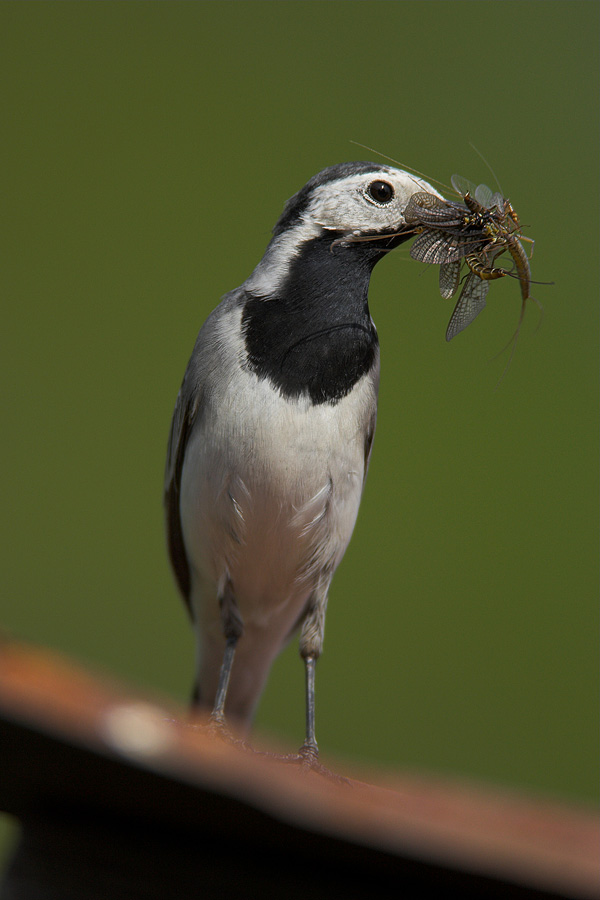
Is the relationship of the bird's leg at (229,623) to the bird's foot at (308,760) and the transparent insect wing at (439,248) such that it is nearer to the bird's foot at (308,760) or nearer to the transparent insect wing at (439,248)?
the bird's foot at (308,760)

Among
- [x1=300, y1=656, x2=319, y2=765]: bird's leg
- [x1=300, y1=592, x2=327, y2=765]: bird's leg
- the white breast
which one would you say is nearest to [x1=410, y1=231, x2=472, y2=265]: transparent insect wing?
the white breast

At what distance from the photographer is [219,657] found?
96.9 inches

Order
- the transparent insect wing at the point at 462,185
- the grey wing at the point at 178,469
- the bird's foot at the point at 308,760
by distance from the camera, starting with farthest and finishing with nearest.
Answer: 1. the grey wing at the point at 178,469
2. the transparent insect wing at the point at 462,185
3. the bird's foot at the point at 308,760

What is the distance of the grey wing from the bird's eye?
2.00 ft

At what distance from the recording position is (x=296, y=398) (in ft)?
5.79

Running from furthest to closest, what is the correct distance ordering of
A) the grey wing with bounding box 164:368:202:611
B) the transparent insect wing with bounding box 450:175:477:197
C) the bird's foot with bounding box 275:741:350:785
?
the grey wing with bounding box 164:368:202:611
the transparent insect wing with bounding box 450:175:477:197
the bird's foot with bounding box 275:741:350:785

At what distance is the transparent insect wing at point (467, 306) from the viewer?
1.73 metres

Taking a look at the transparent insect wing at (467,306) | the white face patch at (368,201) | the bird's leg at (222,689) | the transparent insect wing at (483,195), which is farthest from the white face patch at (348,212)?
the bird's leg at (222,689)

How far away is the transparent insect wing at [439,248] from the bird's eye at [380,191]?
14cm

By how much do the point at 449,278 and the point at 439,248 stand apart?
70mm

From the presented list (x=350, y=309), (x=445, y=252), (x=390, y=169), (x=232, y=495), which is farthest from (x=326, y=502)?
(x=390, y=169)

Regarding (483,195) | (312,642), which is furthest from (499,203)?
(312,642)

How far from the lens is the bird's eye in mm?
1814

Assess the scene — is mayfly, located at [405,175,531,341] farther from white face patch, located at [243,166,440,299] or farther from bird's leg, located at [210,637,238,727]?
bird's leg, located at [210,637,238,727]
